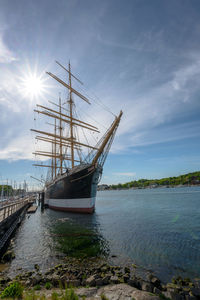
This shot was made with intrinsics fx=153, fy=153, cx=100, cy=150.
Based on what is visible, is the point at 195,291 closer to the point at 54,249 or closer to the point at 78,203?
the point at 54,249

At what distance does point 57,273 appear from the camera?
6809 mm

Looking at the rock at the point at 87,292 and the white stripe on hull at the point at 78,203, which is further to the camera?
the white stripe on hull at the point at 78,203

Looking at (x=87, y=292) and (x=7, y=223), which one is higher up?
(x=87, y=292)

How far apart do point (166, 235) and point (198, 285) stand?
7.07 meters

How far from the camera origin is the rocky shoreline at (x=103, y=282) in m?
4.83

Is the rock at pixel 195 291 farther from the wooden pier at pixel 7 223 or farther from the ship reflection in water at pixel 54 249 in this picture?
the wooden pier at pixel 7 223

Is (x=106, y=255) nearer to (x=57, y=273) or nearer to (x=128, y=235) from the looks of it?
(x=57, y=273)

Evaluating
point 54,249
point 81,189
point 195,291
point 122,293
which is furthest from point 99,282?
point 81,189

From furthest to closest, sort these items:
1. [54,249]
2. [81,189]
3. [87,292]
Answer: [81,189]
[54,249]
[87,292]

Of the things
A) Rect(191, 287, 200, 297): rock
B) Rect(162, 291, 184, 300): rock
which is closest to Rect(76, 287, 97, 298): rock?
Rect(162, 291, 184, 300): rock

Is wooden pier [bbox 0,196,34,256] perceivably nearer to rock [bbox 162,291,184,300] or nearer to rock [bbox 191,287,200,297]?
rock [bbox 162,291,184,300]

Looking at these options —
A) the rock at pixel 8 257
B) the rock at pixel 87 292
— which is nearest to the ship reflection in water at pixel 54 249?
the rock at pixel 8 257

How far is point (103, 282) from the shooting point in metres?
5.64

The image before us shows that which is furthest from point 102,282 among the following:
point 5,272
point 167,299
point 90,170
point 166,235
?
point 90,170
